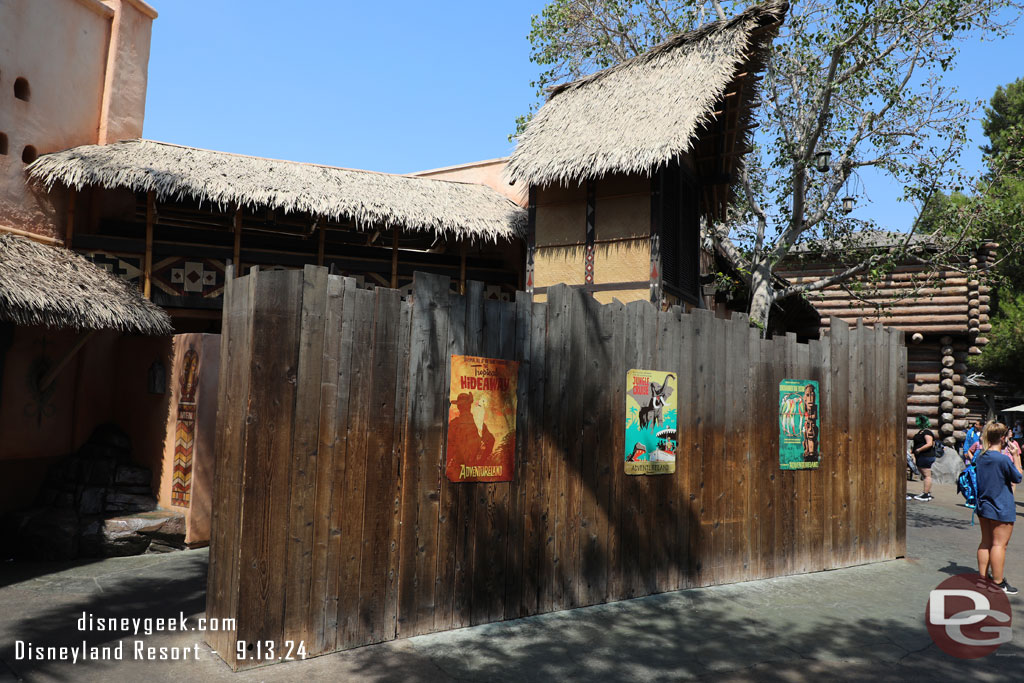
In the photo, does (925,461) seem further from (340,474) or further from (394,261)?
(340,474)

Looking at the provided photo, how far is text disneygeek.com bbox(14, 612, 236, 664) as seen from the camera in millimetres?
4777

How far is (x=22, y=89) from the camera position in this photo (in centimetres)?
952

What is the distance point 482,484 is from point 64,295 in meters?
5.88

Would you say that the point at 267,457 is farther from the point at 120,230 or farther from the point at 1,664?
the point at 120,230

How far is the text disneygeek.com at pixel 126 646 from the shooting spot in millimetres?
4777

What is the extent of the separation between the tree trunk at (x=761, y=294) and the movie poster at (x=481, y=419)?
29.9 ft

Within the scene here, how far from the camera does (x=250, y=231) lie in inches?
462

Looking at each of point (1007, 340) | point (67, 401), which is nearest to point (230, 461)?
point (67, 401)

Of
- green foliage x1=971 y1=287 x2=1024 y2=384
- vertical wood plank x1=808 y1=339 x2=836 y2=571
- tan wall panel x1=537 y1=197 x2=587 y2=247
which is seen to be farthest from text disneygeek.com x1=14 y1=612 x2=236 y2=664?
green foliage x1=971 y1=287 x2=1024 y2=384

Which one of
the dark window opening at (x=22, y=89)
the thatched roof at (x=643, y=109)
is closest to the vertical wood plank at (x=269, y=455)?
the thatched roof at (x=643, y=109)

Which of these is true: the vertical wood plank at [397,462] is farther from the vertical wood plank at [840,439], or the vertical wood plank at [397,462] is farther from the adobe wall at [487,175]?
the adobe wall at [487,175]

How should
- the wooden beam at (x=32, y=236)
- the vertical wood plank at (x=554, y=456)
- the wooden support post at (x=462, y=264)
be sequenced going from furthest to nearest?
the wooden support post at (x=462, y=264) → the wooden beam at (x=32, y=236) → the vertical wood plank at (x=554, y=456)

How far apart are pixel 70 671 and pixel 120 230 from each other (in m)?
7.71

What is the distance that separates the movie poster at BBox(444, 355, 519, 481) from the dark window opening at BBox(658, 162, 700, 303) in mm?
5969
